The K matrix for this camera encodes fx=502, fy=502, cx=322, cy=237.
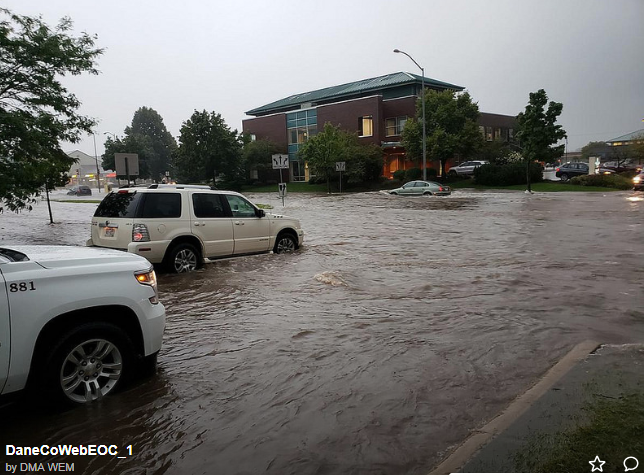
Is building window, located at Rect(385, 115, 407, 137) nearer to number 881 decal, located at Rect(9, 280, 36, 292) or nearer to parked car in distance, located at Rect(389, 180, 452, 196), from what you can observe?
parked car in distance, located at Rect(389, 180, 452, 196)

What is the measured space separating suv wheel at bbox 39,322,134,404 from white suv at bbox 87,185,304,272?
200 inches

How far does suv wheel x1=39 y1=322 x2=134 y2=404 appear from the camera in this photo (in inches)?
156

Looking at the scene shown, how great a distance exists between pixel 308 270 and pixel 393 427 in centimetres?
688

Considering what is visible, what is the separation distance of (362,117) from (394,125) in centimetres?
393

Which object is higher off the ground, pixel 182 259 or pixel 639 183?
pixel 639 183

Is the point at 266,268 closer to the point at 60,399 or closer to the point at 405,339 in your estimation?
the point at 405,339

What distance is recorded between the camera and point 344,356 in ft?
18.2

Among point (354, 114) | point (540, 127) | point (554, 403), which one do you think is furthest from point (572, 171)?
point (554, 403)

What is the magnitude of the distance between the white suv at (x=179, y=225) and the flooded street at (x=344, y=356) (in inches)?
18.0

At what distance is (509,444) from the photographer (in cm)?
348

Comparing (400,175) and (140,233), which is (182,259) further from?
(400,175)

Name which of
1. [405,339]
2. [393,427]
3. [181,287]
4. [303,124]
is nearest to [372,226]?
[181,287]

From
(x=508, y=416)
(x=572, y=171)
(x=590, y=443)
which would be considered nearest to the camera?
(x=590, y=443)

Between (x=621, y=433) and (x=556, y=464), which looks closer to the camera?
(x=556, y=464)
